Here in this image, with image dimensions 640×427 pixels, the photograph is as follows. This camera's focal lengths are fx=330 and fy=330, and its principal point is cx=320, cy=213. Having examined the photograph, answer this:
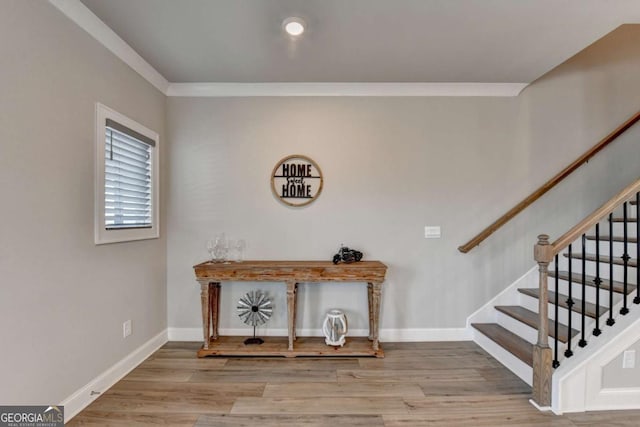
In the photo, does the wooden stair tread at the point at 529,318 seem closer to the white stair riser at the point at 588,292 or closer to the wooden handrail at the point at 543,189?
the white stair riser at the point at 588,292

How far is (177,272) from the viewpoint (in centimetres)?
330

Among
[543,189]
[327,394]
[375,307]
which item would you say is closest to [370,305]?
[375,307]

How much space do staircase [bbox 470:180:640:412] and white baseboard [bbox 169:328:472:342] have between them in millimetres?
209

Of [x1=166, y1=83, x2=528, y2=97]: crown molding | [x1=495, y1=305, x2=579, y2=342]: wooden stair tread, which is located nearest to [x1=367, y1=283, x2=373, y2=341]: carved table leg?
[x1=495, y1=305, x2=579, y2=342]: wooden stair tread

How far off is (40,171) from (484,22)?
2.89m

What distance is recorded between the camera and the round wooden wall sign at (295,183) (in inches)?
129

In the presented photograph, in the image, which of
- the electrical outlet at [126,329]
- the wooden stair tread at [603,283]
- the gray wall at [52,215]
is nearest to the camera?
the gray wall at [52,215]

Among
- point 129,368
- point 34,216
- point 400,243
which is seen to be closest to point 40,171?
point 34,216

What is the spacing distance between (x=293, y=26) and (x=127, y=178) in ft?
5.69

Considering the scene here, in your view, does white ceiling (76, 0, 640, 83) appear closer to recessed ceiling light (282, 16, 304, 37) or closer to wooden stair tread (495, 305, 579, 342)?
recessed ceiling light (282, 16, 304, 37)

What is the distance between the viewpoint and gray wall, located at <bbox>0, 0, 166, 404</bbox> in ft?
5.45

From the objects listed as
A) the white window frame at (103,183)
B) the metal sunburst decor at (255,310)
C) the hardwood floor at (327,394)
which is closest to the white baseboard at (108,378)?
the hardwood floor at (327,394)

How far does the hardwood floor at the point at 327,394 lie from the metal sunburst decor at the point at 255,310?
32cm

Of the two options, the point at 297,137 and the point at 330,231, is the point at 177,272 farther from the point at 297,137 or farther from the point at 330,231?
the point at 297,137
